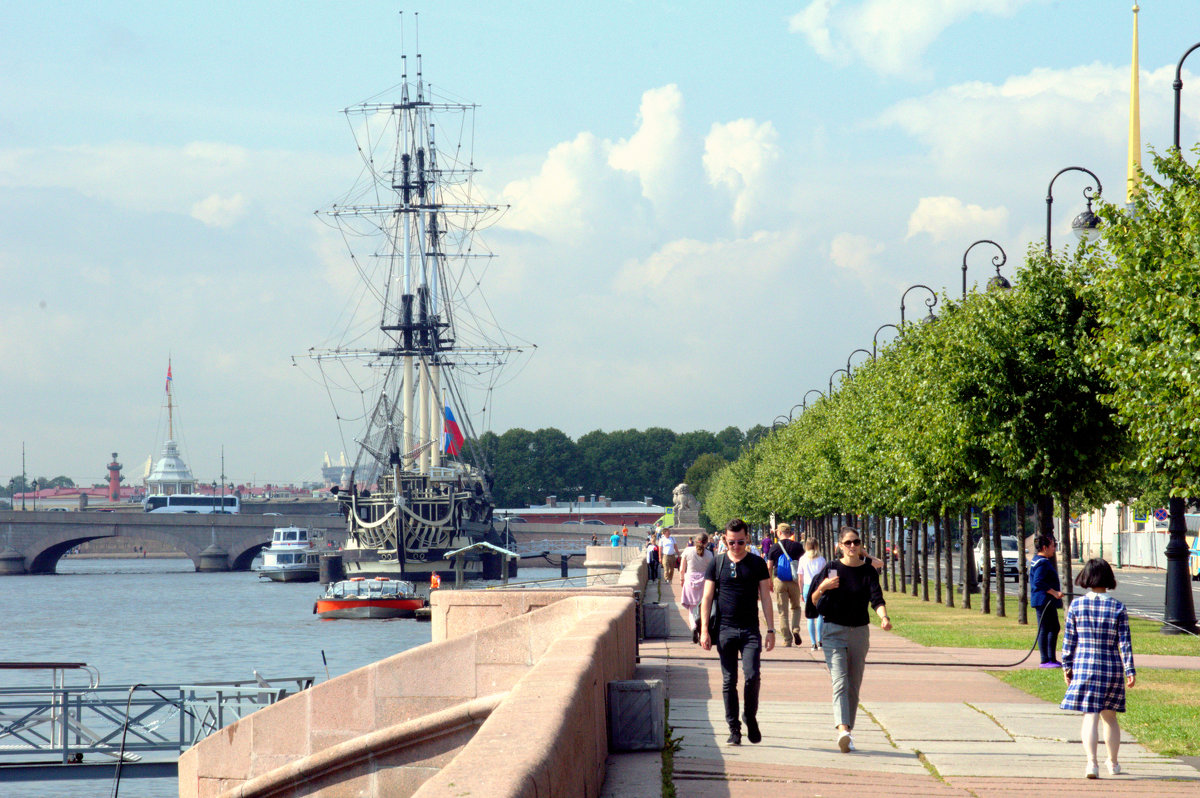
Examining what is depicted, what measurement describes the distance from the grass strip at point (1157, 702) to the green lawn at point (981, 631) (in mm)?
1201

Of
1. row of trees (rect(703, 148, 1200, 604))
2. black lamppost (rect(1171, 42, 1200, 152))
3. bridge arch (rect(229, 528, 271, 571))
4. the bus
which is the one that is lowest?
bridge arch (rect(229, 528, 271, 571))

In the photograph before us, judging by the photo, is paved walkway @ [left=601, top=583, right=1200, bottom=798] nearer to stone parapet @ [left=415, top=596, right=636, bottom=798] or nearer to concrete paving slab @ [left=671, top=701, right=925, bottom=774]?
concrete paving slab @ [left=671, top=701, right=925, bottom=774]

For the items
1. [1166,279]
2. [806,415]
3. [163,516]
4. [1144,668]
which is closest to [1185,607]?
[1144,668]

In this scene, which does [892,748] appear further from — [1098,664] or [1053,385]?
[1053,385]

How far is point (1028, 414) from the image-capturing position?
25.4 m

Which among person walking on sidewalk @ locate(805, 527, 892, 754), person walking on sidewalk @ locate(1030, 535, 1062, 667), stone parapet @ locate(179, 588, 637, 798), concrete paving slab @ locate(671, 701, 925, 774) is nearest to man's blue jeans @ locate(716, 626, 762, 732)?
concrete paving slab @ locate(671, 701, 925, 774)

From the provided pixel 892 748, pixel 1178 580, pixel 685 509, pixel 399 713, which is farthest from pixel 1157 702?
pixel 685 509

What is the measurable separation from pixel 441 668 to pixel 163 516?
118 metres

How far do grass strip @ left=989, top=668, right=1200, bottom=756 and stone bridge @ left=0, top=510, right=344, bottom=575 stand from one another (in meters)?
117

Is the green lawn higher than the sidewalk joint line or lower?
lower

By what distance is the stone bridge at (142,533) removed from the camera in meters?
124

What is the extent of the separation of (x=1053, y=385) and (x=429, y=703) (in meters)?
14.2

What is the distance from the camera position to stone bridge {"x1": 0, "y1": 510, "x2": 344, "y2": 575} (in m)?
124

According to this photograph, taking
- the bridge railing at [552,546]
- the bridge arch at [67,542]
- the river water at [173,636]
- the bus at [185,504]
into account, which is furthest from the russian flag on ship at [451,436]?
the bus at [185,504]
